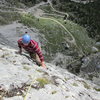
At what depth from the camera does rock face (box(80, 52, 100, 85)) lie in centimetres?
7356

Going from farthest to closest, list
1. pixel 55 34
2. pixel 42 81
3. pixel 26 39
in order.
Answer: pixel 55 34 < pixel 26 39 < pixel 42 81

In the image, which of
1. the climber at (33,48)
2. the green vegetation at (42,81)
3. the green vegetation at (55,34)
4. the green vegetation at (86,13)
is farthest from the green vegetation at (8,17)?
the green vegetation at (42,81)

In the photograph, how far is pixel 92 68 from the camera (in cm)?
7769

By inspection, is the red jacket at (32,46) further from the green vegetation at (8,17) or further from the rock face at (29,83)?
the green vegetation at (8,17)

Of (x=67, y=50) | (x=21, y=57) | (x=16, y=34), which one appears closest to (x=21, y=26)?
(x=16, y=34)

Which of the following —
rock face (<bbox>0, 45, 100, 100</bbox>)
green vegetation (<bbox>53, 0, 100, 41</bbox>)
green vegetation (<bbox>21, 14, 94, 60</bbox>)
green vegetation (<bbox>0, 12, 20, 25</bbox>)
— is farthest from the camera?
green vegetation (<bbox>53, 0, 100, 41</bbox>)

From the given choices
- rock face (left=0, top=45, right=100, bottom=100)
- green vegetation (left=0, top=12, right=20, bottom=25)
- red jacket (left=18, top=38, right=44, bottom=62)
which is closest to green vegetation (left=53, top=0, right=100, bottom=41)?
green vegetation (left=0, top=12, right=20, bottom=25)

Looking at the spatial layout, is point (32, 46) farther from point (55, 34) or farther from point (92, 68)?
point (55, 34)

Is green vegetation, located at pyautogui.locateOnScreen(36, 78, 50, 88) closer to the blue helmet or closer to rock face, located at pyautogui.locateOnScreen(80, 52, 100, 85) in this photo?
the blue helmet

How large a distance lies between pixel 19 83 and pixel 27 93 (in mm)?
1065

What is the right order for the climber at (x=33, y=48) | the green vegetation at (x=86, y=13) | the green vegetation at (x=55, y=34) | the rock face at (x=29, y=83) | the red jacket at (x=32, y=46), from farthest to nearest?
the green vegetation at (x=86, y=13), the green vegetation at (x=55, y=34), the red jacket at (x=32, y=46), the climber at (x=33, y=48), the rock face at (x=29, y=83)

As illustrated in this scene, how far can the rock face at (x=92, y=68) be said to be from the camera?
73562 mm

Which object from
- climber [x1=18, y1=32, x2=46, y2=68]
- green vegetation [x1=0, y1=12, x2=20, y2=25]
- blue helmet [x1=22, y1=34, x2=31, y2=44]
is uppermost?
blue helmet [x1=22, y1=34, x2=31, y2=44]

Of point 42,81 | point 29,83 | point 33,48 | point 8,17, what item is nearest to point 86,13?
point 8,17
